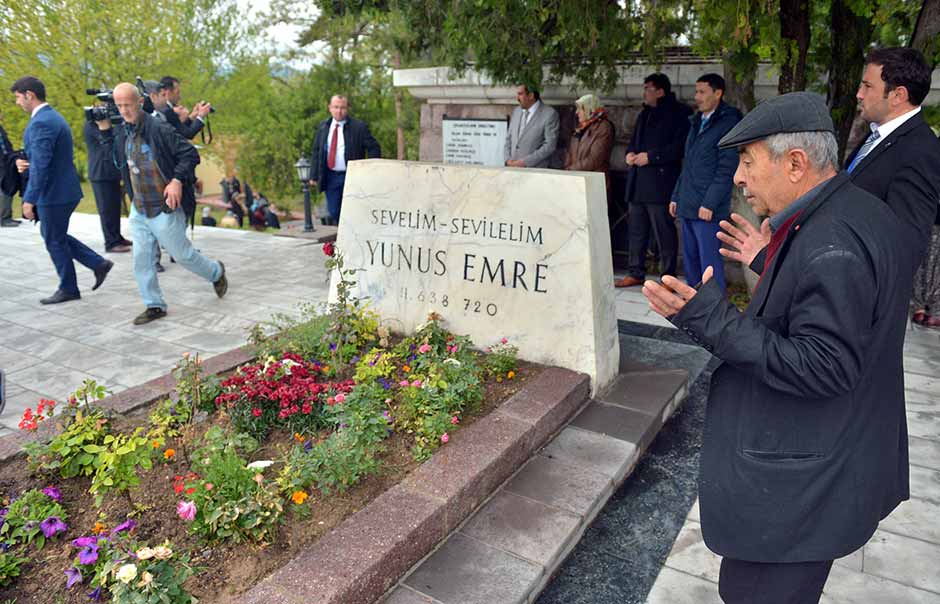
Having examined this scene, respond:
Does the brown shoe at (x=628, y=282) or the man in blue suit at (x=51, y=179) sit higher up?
the man in blue suit at (x=51, y=179)

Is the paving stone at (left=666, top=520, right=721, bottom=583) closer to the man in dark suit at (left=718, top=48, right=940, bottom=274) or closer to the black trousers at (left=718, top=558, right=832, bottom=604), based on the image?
the black trousers at (left=718, top=558, right=832, bottom=604)

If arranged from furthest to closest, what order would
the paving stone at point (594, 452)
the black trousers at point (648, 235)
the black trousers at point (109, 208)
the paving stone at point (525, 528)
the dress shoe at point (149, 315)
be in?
the black trousers at point (109, 208) < the black trousers at point (648, 235) < the dress shoe at point (149, 315) < the paving stone at point (594, 452) < the paving stone at point (525, 528)

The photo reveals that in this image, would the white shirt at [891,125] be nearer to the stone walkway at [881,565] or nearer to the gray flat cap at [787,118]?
the stone walkway at [881,565]

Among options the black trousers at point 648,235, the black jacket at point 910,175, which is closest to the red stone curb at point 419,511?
the black jacket at point 910,175

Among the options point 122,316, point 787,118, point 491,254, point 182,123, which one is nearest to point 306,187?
point 182,123

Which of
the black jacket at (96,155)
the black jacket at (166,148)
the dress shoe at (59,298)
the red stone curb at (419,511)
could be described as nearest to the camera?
the red stone curb at (419,511)

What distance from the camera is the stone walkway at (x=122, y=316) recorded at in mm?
4855

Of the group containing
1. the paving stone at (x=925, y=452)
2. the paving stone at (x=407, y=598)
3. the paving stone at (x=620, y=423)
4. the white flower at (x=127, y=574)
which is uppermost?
the white flower at (x=127, y=574)

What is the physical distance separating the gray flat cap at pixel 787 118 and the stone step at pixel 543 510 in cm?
183

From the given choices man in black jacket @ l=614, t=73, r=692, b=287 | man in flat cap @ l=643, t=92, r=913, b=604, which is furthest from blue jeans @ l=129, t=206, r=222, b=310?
man in flat cap @ l=643, t=92, r=913, b=604

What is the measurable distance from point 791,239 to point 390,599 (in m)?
1.87

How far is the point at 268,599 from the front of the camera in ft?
7.36

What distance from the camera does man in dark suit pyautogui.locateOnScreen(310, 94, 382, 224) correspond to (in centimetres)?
761

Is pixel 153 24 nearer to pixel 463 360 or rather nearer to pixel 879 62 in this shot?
pixel 463 360
